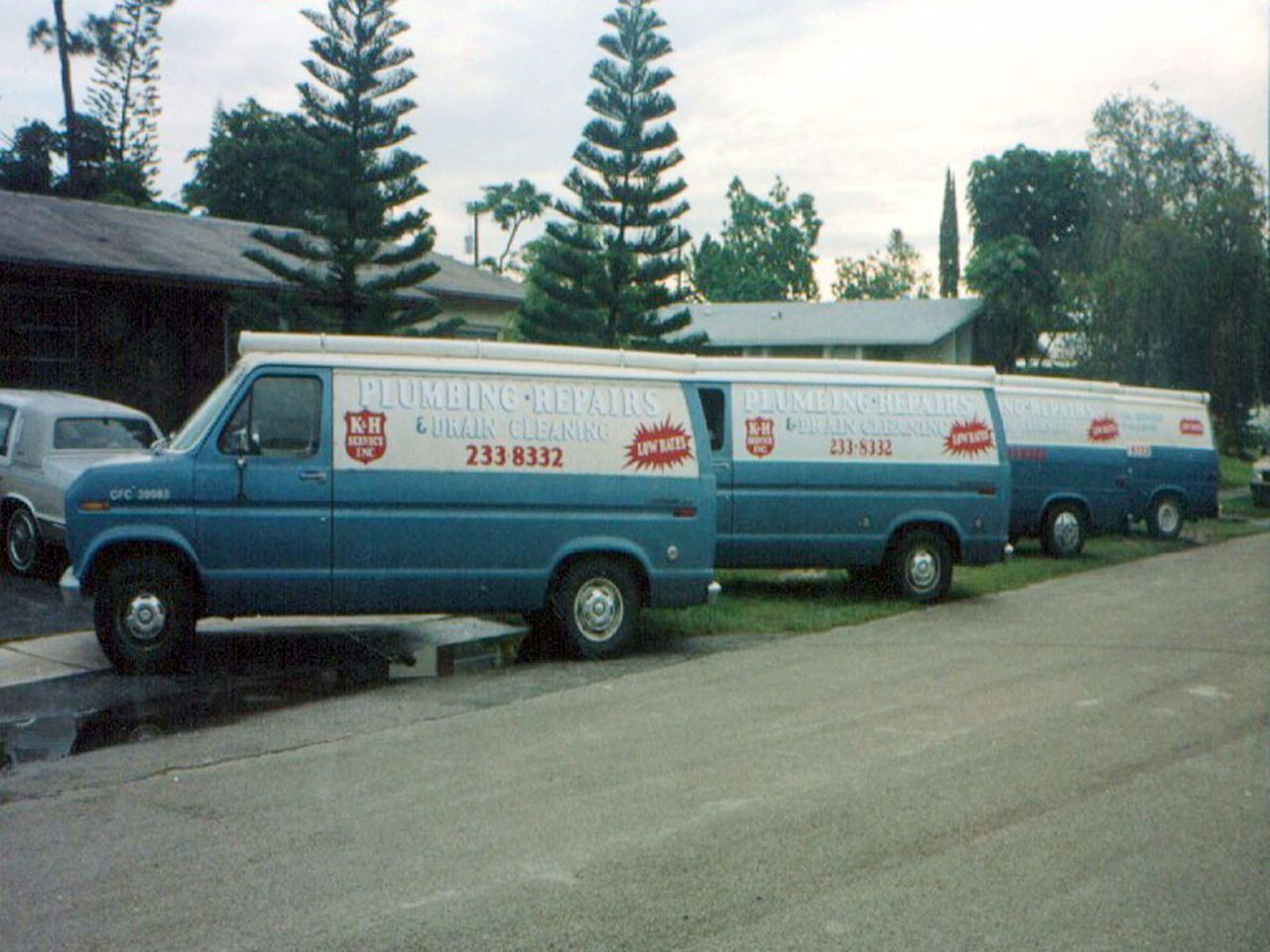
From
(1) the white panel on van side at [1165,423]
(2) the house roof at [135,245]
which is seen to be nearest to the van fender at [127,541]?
(2) the house roof at [135,245]

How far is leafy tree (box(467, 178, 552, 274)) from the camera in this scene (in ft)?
219

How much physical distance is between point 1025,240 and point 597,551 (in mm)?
43716

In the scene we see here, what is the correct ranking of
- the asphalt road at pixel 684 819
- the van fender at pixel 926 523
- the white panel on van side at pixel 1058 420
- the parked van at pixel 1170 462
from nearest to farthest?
the asphalt road at pixel 684 819, the van fender at pixel 926 523, the white panel on van side at pixel 1058 420, the parked van at pixel 1170 462

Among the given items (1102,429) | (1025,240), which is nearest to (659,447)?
(1102,429)

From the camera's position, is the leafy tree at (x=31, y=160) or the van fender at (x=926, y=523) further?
the leafy tree at (x=31, y=160)

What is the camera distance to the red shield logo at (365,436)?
979cm

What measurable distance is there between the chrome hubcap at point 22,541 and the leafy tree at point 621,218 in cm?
1412

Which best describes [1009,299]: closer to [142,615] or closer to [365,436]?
[365,436]

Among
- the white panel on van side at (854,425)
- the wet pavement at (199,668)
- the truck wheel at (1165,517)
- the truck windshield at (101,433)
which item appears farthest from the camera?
the truck wheel at (1165,517)

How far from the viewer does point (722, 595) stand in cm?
1402

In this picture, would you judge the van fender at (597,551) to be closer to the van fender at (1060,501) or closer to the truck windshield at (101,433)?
the truck windshield at (101,433)

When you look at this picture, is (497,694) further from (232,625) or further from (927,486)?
(927,486)

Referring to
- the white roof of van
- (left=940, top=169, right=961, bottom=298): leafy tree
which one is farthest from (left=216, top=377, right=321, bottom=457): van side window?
(left=940, top=169, right=961, bottom=298): leafy tree

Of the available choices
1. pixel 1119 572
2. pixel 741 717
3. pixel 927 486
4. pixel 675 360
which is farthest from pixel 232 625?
pixel 1119 572
